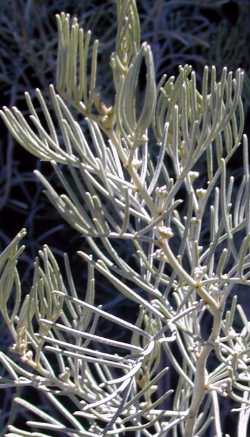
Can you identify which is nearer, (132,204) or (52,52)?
(132,204)

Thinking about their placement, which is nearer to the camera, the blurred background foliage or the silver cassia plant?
the silver cassia plant

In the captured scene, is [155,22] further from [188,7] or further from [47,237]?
[47,237]

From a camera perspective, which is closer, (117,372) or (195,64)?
(117,372)

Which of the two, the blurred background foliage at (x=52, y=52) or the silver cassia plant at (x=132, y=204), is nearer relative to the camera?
the silver cassia plant at (x=132, y=204)

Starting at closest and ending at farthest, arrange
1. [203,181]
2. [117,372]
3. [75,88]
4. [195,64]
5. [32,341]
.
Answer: [75,88] → [32,341] → [117,372] → [203,181] → [195,64]

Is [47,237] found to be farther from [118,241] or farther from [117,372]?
[117,372]

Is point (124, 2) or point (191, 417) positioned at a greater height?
point (124, 2)

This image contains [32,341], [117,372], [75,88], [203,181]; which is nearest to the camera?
[75,88]

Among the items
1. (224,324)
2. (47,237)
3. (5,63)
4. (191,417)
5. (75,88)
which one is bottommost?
(47,237)

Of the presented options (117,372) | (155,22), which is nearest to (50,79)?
(155,22)

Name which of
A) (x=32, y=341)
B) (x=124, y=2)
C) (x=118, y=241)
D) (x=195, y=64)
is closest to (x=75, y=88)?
(x=124, y=2)
